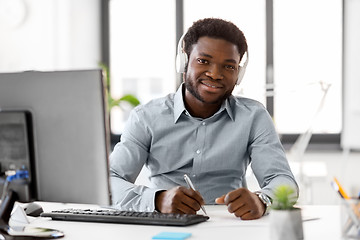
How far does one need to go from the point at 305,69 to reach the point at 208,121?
2689 millimetres

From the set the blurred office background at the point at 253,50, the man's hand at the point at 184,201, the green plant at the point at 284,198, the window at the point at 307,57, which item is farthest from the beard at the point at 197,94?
the window at the point at 307,57

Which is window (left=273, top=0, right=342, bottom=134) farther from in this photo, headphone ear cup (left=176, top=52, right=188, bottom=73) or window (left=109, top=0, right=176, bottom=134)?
headphone ear cup (left=176, top=52, right=188, bottom=73)

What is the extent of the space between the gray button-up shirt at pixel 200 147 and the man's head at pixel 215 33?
177 millimetres

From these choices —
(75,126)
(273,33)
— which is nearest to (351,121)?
(273,33)

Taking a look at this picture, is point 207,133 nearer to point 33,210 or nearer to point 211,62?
point 211,62

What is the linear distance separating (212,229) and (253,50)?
331 cm

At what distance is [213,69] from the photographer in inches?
68.8

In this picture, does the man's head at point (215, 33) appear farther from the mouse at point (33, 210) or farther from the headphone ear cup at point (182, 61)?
the mouse at point (33, 210)

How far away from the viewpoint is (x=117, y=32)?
474 cm

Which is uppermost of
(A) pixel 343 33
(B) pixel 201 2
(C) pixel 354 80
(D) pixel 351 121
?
(B) pixel 201 2

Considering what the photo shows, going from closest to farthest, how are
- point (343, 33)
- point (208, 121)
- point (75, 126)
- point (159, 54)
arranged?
point (75, 126), point (208, 121), point (343, 33), point (159, 54)

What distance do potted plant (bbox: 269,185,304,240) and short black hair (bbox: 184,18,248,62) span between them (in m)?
0.82

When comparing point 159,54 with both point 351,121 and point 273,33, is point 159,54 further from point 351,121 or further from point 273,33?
point 351,121

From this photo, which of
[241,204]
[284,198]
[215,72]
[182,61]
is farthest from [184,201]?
[182,61]
